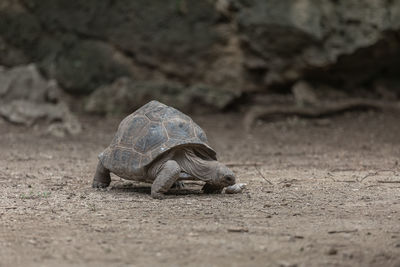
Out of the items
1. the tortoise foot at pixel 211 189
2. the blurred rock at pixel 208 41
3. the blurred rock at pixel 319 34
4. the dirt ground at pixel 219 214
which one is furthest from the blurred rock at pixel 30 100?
the tortoise foot at pixel 211 189

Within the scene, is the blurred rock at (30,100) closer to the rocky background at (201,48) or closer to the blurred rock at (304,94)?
the rocky background at (201,48)

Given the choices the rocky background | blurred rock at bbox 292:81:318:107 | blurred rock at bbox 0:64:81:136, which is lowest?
blurred rock at bbox 0:64:81:136

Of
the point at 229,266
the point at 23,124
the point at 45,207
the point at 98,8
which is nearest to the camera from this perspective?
the point at 229,266

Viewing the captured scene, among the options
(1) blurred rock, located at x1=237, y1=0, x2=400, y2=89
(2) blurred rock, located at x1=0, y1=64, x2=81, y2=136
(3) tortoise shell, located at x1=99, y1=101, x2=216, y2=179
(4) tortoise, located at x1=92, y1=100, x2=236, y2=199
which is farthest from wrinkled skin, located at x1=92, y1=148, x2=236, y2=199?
(1) blurred rock, located at x1=237, y1=0, x2=400, y2=89

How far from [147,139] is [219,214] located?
1095 millimetres

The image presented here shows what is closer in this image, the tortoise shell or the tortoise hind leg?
the tortoise shell

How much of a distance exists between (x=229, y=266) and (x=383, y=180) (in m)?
3.22

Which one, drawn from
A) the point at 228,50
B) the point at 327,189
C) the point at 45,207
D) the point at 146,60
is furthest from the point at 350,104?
the point at 45,207

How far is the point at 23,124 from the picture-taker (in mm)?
10625

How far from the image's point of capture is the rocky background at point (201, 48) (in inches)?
438

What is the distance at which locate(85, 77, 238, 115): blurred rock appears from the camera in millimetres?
11734

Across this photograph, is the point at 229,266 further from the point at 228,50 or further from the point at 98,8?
the point at 98,8

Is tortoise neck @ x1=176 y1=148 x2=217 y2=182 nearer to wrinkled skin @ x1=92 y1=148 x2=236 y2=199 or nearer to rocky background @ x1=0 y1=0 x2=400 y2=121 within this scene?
wrinkled skin @ x1=92 y1=148 x2=236 y2=199

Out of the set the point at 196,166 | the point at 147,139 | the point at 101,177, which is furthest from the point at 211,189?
the point at 101,177
